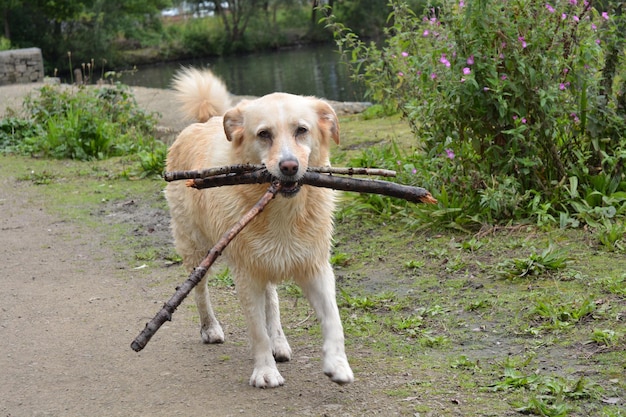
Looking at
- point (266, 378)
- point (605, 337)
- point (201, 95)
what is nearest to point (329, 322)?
point (266, 378)

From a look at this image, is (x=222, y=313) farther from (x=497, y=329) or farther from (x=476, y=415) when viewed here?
(x=476, y=415)

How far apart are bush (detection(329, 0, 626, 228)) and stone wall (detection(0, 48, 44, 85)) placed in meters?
16.5

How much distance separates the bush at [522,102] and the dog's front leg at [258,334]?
9.27ft

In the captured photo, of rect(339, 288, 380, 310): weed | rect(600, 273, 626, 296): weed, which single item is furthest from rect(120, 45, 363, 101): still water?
rect(600, 273, 626, 296): weed

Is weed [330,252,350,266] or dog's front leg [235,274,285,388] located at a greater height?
dog's front leg [235,274,285,388]

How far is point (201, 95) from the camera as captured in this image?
599 centimetres

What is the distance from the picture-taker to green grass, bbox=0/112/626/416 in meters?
4.16

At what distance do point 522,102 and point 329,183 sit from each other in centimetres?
289

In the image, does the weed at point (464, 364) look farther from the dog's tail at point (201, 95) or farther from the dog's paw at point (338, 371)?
the dog's tail at point (201, 95)

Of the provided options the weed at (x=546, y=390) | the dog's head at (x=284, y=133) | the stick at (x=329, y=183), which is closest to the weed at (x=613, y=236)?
the weed at (x=546, y=390)

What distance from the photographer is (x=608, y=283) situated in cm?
542

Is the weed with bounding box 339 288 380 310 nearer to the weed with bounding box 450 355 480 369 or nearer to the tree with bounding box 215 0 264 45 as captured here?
the weed with bounding box 450 355 480 369

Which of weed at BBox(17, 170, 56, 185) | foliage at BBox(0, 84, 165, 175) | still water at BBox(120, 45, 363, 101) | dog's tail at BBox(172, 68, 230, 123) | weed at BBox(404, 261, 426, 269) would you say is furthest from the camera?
still water at BBox(120, 45, 363, 101)

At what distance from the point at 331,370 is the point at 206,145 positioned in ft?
5.49
